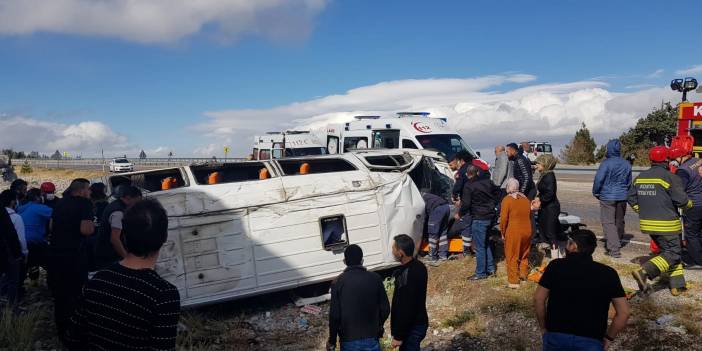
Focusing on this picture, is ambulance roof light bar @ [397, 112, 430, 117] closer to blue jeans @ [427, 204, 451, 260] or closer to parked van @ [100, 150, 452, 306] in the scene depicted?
blue jeans @ [427, 204, 451, 260]

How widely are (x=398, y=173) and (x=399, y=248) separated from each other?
3.88m

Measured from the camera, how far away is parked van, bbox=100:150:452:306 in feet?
21.8

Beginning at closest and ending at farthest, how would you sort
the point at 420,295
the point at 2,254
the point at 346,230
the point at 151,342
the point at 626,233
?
the point at 151,342, the point at 420,295, the point at 2,254, the point at 346,230, the point at 626,233

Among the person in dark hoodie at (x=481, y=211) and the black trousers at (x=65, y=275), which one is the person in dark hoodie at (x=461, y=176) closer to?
the person in dark hoodie at (x=481, y=211)

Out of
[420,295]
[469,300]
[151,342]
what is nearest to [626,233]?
[469,300]

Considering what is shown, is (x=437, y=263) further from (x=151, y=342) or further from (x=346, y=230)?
(x=151, y=342)

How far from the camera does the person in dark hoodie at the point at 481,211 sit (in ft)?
24.4

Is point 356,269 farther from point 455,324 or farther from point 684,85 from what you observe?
point 684,85

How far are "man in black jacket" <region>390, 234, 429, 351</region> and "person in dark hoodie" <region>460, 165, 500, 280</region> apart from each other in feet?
10.9

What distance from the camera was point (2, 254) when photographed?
6121mm

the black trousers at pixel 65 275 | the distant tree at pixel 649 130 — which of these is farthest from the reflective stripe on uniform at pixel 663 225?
the distant tree at pixel 649 130

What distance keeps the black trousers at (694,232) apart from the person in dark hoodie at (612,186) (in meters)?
0.96

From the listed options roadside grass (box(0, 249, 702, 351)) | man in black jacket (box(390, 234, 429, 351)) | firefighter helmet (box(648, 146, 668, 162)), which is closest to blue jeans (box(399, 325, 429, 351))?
man in black jacket (box(390, 234, 429, 351))

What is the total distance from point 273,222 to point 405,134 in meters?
7.47
